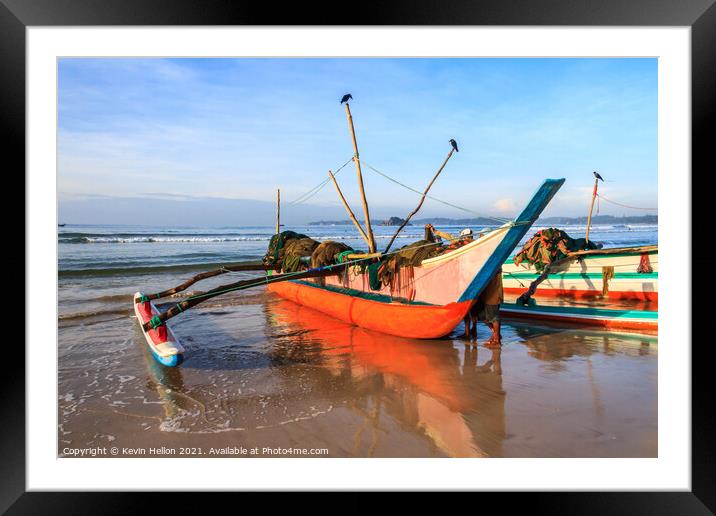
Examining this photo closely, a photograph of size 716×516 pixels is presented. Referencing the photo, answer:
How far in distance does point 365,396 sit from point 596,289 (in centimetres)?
944

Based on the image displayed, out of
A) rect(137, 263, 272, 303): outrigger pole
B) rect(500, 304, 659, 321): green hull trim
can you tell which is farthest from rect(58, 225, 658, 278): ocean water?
rect(137, 263, 272, 303): outrigger pole

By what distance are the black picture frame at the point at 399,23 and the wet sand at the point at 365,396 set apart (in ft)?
1.67

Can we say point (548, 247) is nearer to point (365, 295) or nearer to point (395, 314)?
point (365, 295)

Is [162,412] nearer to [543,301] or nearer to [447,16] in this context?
[447,16]

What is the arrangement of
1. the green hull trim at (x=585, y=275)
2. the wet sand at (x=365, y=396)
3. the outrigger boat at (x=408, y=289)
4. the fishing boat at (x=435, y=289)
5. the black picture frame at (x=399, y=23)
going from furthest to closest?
the green hull trim at (x=585, y=275)
the outrigger boat at (x=408, y=289)
the fishing boat at (x=435, y=289)
the wet sand at (x=365, y=396)
the black picture frame at (x=399, y=23)

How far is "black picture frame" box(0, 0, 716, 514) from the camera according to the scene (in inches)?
144

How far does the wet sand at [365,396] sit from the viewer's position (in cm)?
433

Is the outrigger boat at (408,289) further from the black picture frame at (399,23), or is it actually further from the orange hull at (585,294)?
the orange hull at (585,294)

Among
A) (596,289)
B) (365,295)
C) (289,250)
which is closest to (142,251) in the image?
(289,250)

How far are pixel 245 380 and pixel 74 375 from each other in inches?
109

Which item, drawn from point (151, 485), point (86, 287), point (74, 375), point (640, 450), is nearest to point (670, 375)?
point (640, 450)

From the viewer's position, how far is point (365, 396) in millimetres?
5465

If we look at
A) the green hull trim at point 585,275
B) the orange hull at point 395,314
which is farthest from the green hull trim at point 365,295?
the green hull trim at point 585,275

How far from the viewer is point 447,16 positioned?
12.3 ft
